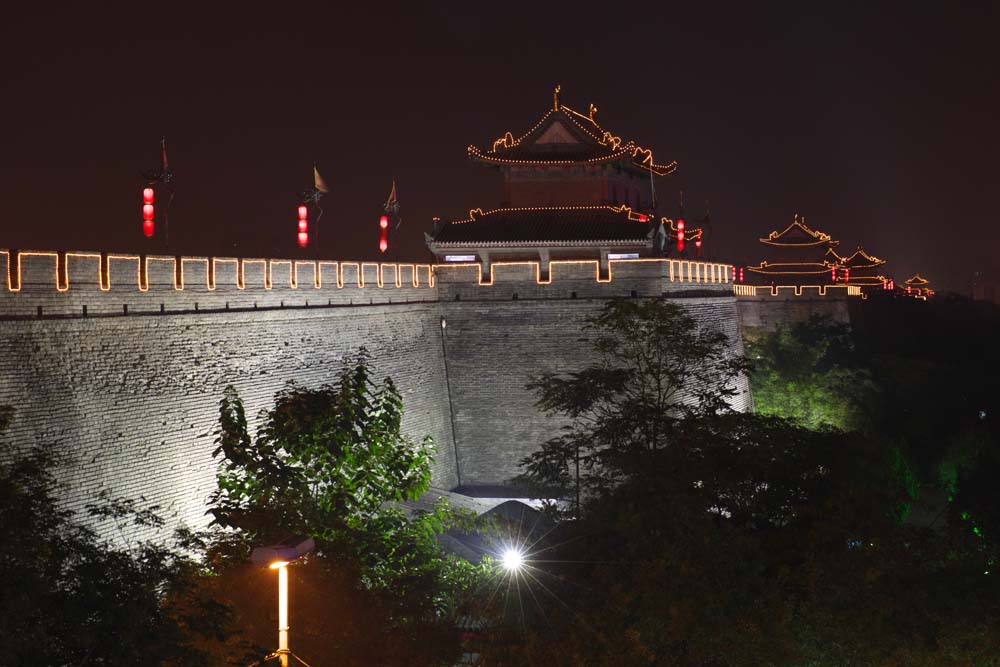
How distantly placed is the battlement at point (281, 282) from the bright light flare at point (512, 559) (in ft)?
14.7

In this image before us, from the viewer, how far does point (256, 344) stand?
12.7m

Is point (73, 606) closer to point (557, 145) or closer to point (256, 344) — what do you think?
point (256, 344)

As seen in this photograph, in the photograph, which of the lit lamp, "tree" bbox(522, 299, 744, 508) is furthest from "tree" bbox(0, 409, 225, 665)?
"tree" bbox(522, 299, 744, 508)

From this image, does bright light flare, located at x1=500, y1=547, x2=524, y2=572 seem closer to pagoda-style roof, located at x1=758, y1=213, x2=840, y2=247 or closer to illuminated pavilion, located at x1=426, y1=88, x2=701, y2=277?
illuminated pavilion, located at x1=426, y1=88, x2=701, y2=277

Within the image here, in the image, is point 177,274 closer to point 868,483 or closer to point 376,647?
point 376,647

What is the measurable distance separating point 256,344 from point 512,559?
Answer: 14.3ft

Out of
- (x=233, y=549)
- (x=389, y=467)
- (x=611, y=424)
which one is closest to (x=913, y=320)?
(x=611, y=424)

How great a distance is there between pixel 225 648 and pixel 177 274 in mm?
5202

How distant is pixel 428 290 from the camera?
666 inches

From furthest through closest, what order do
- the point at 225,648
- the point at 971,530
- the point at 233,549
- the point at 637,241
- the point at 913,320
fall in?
1. the point at 913,320
2. the point at 637,241
3. the point at 971,530
4. the point at 233,549
5. the point at 225,648

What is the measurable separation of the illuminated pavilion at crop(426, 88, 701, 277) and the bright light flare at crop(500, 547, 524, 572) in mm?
8317

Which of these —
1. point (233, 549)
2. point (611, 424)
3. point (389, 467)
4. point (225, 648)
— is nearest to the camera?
point (225, 648)

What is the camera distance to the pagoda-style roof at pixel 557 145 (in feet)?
72.8

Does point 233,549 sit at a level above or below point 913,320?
below
